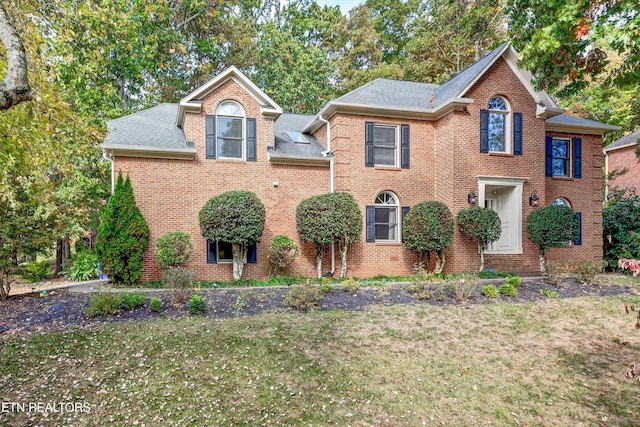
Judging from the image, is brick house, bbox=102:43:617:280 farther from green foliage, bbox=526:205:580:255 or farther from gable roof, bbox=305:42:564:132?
green foliage, bbox=526:205:580:255

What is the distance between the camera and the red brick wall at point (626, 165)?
20203 mm

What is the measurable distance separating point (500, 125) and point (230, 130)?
348 inches

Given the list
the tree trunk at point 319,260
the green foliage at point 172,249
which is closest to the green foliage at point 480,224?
the tree trunk at point 319,260

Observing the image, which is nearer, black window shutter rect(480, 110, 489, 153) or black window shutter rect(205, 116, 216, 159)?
black window shutter rect(205, 116, 216, 159)

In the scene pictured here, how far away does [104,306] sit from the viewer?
283 inches

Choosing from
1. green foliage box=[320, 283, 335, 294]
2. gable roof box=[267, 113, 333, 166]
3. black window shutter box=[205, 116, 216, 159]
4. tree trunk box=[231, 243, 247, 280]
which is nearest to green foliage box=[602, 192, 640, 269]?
gable roof box=[267, 113, 333, 166]

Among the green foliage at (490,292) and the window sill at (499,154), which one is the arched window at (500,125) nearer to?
the window sill at (499,154)

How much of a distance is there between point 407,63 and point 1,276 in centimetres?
2150

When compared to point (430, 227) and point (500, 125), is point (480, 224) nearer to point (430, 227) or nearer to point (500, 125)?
point (430, 227)

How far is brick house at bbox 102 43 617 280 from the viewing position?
11352 millimetres

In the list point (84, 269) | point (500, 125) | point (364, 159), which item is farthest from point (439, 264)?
point (84, 269)

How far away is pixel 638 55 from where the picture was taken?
8.54 meters

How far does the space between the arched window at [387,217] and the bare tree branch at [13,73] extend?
9.96m

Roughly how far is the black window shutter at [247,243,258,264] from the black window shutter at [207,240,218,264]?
38.6 inches
